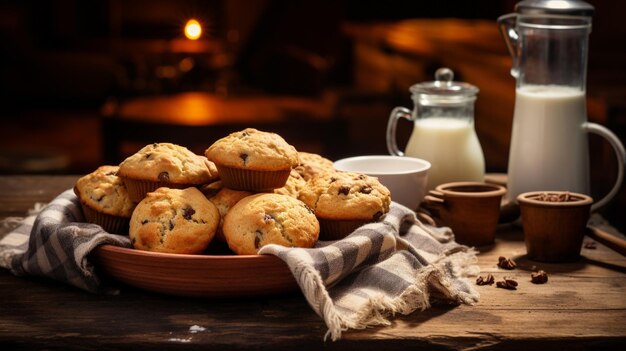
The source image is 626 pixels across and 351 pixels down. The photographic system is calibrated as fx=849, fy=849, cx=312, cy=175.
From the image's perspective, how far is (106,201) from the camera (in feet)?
4.59

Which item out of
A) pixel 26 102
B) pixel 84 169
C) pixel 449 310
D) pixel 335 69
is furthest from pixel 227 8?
pixel 449 310

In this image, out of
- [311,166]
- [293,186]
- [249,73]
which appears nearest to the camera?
[293,186]

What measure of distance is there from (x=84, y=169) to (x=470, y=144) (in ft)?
16.0

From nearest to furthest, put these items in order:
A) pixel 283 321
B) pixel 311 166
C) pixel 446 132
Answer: pixel 283 321, pixel 311 166, pixel 446 132

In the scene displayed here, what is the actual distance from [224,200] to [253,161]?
82 mm

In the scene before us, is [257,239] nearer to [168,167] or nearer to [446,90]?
[168,167]

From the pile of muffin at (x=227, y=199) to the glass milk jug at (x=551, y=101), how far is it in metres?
0.51

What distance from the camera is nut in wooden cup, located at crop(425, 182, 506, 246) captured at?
5.31ft

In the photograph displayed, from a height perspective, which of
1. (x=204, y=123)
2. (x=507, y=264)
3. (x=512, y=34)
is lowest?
Result: (x=204, y=123)

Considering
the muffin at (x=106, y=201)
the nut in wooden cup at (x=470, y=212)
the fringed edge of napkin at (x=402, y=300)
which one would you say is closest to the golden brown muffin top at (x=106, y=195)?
the muffin at (x=106, y=201)

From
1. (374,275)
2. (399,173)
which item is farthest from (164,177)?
(399,173)

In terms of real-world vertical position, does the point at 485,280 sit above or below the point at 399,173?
below

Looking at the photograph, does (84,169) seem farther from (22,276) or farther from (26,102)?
(22,276)

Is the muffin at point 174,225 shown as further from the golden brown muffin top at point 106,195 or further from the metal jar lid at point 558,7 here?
the metal jar lid at point 558,7
